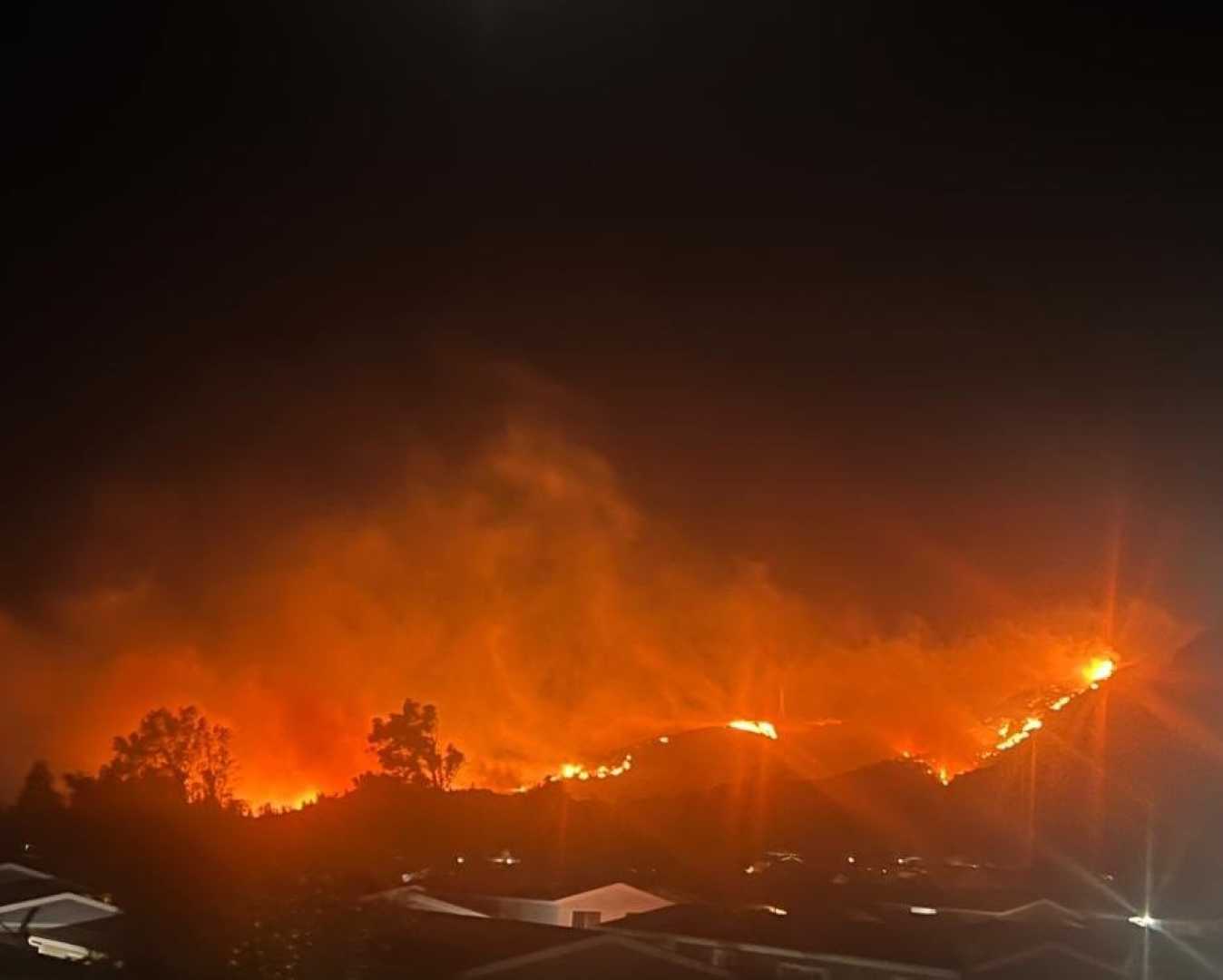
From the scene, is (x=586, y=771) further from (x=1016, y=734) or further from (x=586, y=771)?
(x=1016, y=734)

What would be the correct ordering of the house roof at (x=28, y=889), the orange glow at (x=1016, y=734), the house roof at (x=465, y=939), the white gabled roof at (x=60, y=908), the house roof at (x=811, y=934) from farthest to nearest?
the orange glow at (x=1016, y=734)
the house roof at (x=28, y=889)
the white gabled roof at (x=60, y=908)
the house roof at (x=811, y=934)
the house roof at (x=465, y=939)

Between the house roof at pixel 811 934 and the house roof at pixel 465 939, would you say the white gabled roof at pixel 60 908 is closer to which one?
the house roof at pixel 465 939

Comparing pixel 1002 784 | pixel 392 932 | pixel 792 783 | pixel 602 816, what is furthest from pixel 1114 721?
pixel 392 932

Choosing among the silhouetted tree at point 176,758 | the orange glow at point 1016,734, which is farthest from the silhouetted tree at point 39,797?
the orange glow at point 1016,734

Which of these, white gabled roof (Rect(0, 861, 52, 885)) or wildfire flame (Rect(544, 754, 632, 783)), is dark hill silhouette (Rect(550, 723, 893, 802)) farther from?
white gabled roof (Rect(0, 861, 52, 885))

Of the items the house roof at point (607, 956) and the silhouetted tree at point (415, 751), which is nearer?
the house roof at point (607, 956)

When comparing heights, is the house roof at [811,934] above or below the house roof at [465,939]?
above

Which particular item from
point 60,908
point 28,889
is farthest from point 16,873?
Result: point 60,908

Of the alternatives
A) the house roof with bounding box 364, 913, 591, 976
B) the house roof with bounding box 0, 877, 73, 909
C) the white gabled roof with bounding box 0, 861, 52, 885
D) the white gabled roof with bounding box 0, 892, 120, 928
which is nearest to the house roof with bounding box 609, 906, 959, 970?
the house roof with bounding box 364, 913, 591, 976

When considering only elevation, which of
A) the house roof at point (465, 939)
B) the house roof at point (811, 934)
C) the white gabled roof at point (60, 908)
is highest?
the house roof at point (811, 934)

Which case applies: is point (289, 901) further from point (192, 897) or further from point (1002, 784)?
point (1002, 784)

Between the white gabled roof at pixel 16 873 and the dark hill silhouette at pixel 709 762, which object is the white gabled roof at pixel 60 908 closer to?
the white gabled roof at pixel 16 873

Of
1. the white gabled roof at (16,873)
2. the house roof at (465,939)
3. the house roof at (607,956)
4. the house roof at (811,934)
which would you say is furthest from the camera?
the white gabled roof at (16,873)

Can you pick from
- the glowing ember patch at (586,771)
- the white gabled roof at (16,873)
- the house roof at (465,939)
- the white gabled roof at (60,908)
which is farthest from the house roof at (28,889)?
the glowing ember patch at (586,771)
